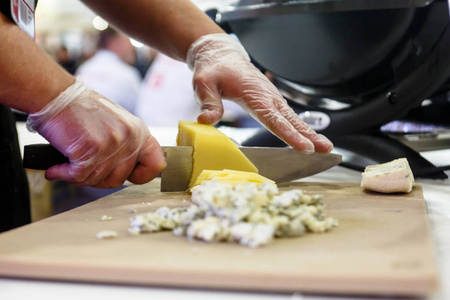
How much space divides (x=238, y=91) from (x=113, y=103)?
409mm

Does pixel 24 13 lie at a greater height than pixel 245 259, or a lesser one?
greater

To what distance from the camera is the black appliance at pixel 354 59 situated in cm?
127

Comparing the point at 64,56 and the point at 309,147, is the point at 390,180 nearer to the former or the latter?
the point at 309,147

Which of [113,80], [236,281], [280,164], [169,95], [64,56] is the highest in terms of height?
[64,56]

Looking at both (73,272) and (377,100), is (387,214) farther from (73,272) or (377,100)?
(377,100)

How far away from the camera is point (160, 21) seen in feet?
4.29

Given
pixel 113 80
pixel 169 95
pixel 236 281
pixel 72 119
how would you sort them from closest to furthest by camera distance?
pixel 236 281 < pixel 72 119 < pixel 169 95 < pixel 113 80

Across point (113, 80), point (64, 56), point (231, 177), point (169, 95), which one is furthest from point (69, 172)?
point (64, 56)

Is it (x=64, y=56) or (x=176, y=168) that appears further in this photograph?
(x=64, y=56)

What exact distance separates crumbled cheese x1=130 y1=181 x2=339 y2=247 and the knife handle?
351 millimetres

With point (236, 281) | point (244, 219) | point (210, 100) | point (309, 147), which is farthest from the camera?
point (210, 100)

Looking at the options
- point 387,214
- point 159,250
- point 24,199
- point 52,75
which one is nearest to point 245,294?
point 159,250

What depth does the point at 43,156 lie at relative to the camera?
97cm

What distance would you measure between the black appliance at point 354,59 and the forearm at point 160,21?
20cm
